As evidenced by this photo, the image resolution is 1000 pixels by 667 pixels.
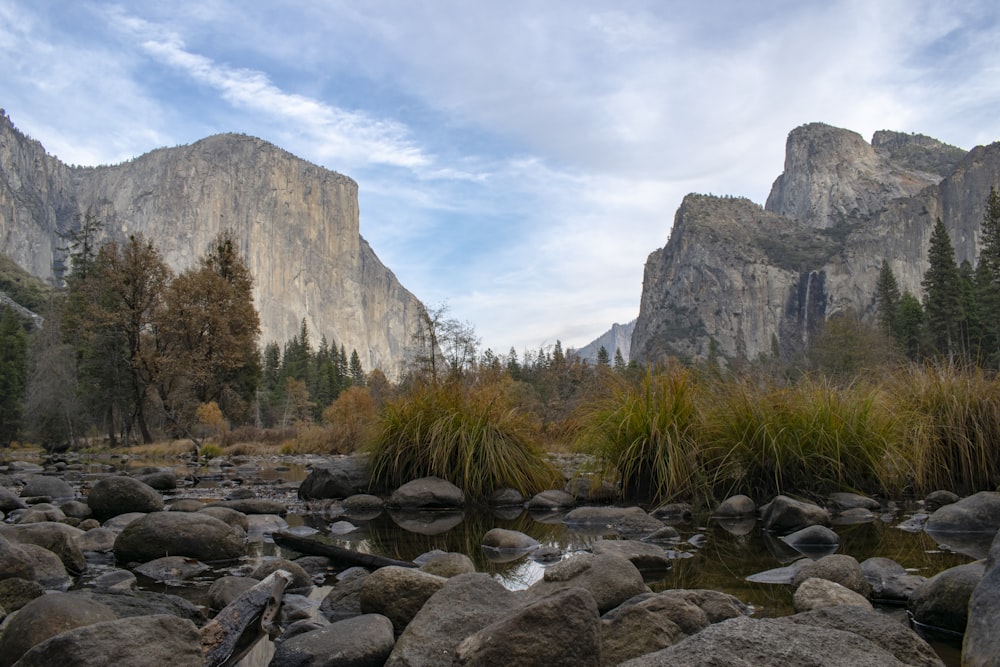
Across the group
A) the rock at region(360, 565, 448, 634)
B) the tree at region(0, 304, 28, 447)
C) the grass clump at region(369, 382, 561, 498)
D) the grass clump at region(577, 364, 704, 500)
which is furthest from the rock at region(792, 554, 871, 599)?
the tree at region(0, 304, 28, 447)

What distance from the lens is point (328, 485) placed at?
9258 millimetres

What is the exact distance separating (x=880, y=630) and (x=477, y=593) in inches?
61.6

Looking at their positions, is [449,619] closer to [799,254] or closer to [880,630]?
[880,630]

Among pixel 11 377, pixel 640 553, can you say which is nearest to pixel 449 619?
pixel 640 553

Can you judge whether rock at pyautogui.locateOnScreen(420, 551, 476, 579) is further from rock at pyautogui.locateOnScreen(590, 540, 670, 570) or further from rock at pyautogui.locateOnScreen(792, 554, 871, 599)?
rock at pyautogui.locateOnScreen(792, 554, 871, 599)

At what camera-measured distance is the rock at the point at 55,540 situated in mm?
4617

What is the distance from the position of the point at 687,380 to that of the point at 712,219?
181 m

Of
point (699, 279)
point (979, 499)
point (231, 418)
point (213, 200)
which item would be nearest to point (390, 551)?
point (979, 499)

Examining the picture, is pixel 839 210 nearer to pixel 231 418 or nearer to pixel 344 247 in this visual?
pixel 344 247

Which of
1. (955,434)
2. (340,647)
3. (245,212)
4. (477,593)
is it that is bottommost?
(340,647)

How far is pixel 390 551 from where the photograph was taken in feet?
17.6

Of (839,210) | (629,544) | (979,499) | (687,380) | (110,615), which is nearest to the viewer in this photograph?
(110,615)

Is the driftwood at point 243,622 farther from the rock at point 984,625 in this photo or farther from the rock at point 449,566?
the rock at point 984,625

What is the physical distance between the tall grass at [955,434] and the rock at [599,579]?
5.24m
